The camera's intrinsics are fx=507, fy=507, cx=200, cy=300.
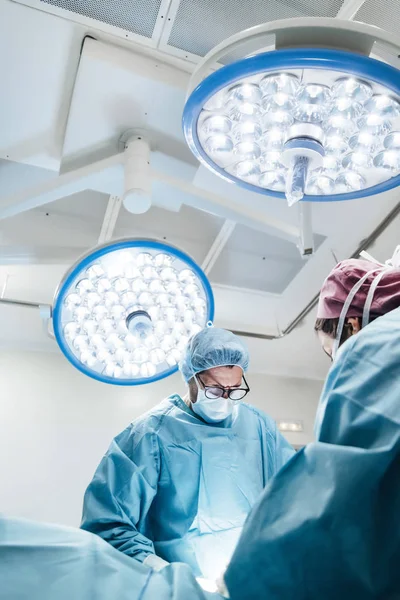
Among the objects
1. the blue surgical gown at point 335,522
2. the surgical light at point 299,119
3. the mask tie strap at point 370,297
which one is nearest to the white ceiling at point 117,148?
the surgical light at point 299,119

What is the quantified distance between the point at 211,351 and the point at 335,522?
116cm

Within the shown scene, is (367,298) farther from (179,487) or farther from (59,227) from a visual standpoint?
(59,227)

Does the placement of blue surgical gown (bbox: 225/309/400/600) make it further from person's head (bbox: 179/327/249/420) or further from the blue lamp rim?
person's head (bbox: 179/327/249/420)

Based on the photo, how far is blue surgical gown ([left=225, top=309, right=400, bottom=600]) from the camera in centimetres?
68

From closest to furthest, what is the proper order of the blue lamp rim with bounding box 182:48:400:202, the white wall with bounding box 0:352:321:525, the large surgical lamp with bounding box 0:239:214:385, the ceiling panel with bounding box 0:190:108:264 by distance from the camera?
the blue lamp rim with bounding box 182:48:400:202 → the large surgical lamp with bounding box 0:239:214:385 → the ceiling panel with bounding box 0:190:108:264 → the white wall with bounding box 0:352:321:525

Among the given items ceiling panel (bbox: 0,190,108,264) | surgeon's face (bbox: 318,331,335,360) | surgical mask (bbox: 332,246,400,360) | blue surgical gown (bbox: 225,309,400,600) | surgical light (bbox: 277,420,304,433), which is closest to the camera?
blue surgical gown (bbox: 225,309,400,600)

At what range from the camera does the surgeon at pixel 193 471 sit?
151 cm

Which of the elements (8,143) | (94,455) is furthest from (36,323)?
(8,143)

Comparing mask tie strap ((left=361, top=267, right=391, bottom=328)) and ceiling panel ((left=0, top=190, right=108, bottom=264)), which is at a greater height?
ceiling panel ((left=0, top=190, right=108, bottom=264))

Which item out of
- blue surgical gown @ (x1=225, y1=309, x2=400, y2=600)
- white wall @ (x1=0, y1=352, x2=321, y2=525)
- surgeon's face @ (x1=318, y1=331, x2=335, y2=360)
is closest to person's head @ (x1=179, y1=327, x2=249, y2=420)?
surgeon's face @ (x1=318, y1=331, x2=335, y2=360)

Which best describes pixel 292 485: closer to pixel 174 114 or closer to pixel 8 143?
pixel 174 114

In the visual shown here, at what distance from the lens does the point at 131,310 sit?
1.71m

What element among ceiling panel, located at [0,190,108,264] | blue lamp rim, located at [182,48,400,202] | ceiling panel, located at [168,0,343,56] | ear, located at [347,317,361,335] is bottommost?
ear, located at [347,317,361,335]

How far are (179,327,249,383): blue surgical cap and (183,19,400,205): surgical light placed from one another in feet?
2.00
